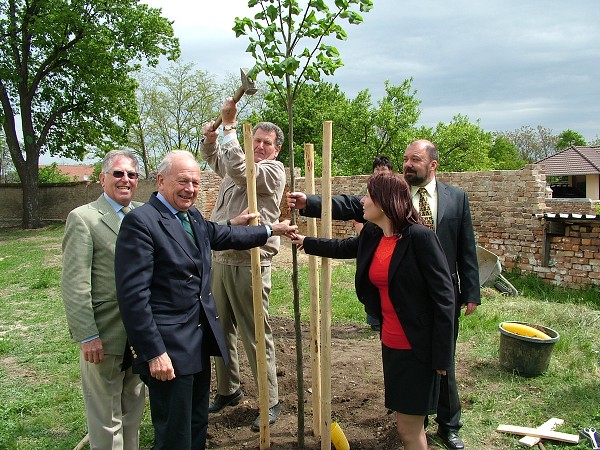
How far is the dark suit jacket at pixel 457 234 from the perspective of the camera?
3355 mm

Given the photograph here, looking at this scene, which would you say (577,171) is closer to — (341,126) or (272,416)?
(341,126)

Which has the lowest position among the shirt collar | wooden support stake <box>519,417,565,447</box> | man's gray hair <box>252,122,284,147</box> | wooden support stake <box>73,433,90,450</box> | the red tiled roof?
wooden support stake <box>519,417,565,447</box>

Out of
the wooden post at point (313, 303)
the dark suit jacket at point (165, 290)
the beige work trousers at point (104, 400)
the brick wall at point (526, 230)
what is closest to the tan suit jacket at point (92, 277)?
the beige work trousers at point (104, 400)

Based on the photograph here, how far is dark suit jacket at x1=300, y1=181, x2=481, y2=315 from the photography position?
336 centimetres

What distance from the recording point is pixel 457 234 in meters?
3.42

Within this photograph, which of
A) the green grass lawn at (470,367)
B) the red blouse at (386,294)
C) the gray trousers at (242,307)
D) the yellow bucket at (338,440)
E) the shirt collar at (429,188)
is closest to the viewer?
the red blouse at (386,294)

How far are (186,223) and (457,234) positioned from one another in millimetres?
1911

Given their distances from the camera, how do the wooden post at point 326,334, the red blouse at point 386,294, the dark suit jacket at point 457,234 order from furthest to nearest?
1. the dark suit jacket at point 457,234
2. the wooden post at point 326,334
3. the red blouse at point 386,294

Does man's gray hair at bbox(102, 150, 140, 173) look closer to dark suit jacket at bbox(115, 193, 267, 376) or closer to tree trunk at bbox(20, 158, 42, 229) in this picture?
dark suit jacket at bbox(115, 193, 267, 376)

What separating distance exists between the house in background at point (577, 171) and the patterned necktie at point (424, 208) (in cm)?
2879

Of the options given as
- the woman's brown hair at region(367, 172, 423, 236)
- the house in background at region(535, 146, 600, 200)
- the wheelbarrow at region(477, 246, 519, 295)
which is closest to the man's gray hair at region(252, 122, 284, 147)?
the woman's brown hair at region(367, 172, 423, 236)

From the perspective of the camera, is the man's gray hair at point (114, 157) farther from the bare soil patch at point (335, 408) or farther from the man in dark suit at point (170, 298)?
the bare soil patch at point (335, 408)

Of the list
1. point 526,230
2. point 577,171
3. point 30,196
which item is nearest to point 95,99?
point 30,196

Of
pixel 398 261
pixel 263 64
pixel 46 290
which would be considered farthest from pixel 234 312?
pixel 46 290
